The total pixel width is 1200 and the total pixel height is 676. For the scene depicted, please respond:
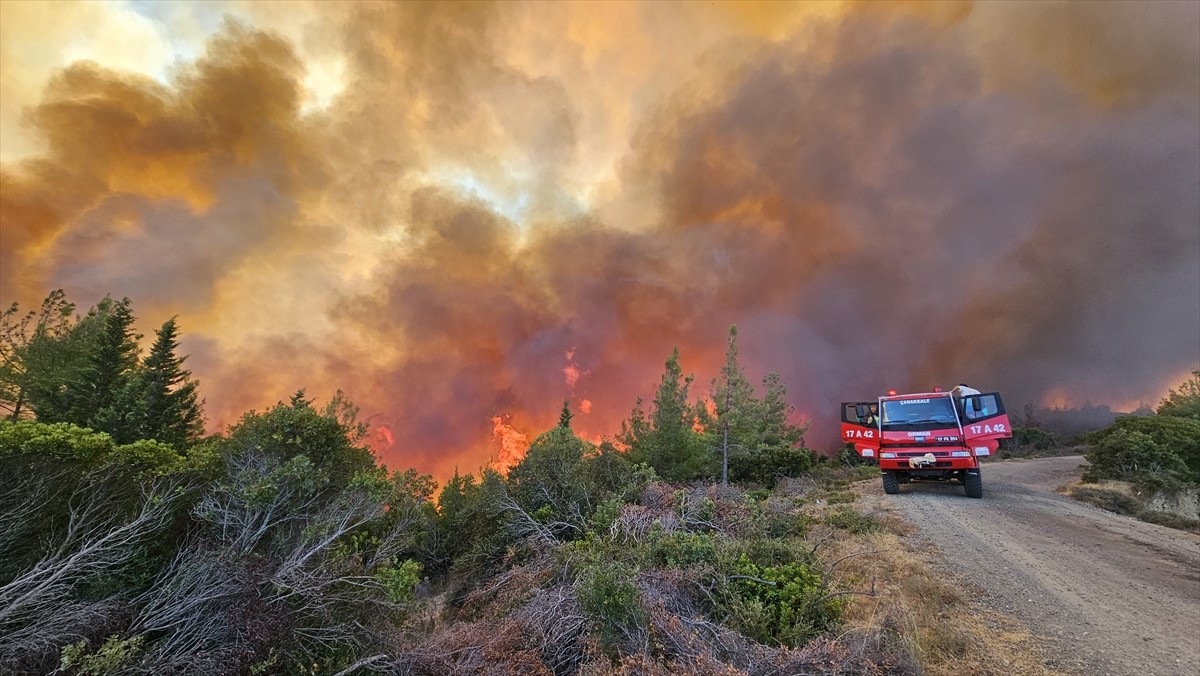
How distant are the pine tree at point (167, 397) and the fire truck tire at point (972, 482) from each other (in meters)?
33.4

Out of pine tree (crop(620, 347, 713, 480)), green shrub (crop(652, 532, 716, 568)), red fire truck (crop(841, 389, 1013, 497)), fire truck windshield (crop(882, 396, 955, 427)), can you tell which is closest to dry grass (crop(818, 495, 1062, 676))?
green shrub (crop(652, 532, 716, 568))

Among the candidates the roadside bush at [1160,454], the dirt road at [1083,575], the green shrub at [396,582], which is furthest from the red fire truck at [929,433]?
the green shrub at [396,582]

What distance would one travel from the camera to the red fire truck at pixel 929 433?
14.2 m

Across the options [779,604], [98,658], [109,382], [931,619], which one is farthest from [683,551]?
[109,382]

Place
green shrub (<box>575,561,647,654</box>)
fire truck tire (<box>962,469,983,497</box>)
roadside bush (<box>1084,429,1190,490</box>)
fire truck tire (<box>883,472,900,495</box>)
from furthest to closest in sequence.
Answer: roadside bush (<box>1084,429,1190,490</box>)
fire truck tire (<box>883,472,900,495</box>)
fire truck tire (<box>962,469,983,497</box>)
green shrub (<box>575,561,647,654</box>)

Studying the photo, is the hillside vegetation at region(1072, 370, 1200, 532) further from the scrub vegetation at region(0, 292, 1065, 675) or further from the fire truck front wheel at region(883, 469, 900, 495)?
the scrub vegetation at region(0, 292, 1065, 675)

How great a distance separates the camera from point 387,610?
8.19 m

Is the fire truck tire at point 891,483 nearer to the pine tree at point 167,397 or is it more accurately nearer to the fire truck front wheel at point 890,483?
the fire truck front wheel at point 890,483

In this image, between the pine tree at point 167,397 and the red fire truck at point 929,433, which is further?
the pine tree at point 167,397

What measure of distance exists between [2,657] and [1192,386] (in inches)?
2503

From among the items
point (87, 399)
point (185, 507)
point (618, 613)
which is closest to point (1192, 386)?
point (618, 613)

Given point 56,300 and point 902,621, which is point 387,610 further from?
point 56,300

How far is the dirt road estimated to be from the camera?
5352mm

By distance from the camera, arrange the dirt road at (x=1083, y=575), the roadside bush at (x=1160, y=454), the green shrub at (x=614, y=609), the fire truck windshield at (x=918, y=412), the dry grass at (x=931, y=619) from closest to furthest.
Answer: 1. the dry grass at (x=931, y=619)
2. the green shrub at (x=614, y=609)
3. the dirt road at (x=1083, y=575)
4. the fire truck windshield at (x=918, y=412)
5. the roadside bush at (x=1160, y=454)
